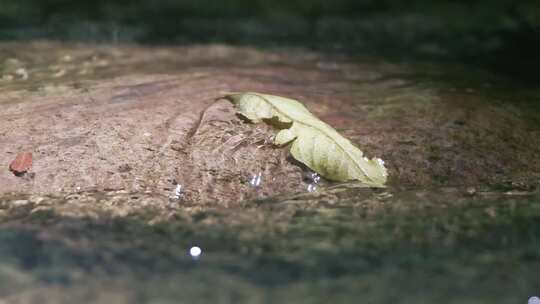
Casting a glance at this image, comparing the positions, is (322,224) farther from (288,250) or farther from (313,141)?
(313,141)

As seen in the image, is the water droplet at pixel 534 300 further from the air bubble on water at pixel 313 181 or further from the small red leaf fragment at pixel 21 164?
the small red leaf fragment at pixel 21 164

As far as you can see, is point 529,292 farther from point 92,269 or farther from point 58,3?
point 58,3

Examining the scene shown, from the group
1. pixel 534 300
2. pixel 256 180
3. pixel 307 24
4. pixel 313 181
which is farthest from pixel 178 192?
pixel 307 24

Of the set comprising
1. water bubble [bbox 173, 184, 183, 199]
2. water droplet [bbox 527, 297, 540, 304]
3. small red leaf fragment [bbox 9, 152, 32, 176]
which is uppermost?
water droplet [bbox 527, 297, 540, 304]

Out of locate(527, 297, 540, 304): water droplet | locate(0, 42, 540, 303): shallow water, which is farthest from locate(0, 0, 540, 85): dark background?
locate(527, 297, 540, 304): water droplet

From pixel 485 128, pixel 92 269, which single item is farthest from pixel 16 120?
pixel 485 128

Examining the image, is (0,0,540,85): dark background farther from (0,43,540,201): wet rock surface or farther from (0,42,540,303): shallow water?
(0,42,540,303): shallow water
